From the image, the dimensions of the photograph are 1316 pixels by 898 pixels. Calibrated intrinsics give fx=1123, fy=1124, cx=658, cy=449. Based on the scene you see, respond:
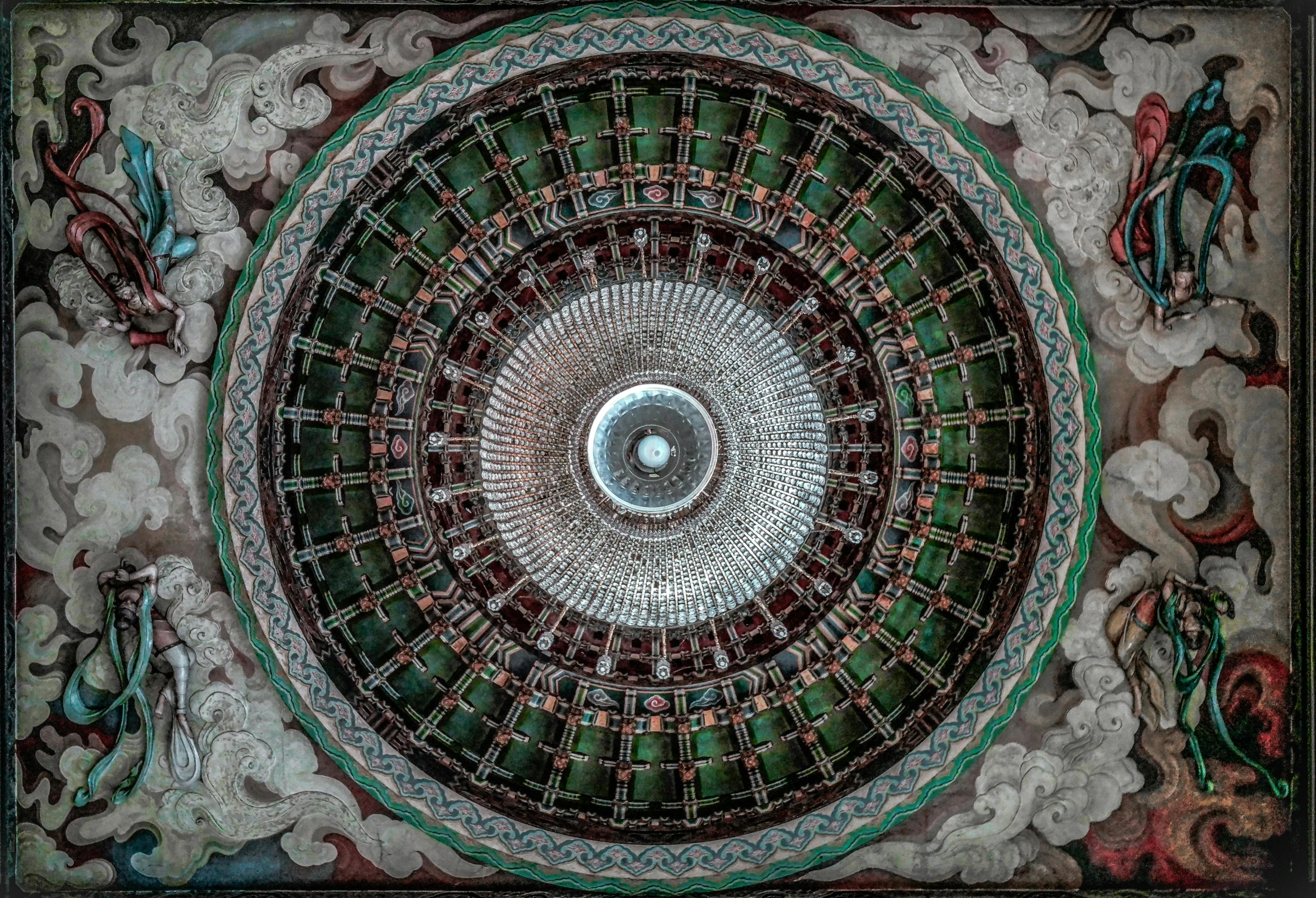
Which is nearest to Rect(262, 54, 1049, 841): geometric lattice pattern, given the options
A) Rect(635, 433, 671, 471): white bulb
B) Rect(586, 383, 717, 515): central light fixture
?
Rect(586, 383, 717, 515): central light fixture

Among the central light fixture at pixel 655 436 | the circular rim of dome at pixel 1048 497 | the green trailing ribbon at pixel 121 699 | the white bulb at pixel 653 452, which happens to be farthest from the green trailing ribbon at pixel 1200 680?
the green trailing ribbon at pixel 121 699

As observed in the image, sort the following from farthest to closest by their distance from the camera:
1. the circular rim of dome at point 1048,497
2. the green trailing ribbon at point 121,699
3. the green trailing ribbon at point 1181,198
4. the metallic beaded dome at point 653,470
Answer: the metallic beaded dome at point 653,470, the green trailing ribbon at point 121,699, the green trailing ribbon at point 1181,198, the circular rim of dome at point 1048,497

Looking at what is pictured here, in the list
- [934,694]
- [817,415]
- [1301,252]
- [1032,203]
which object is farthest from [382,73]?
[1301,252]

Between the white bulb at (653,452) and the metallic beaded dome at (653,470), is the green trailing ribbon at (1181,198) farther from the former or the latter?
the white bulb at (653,452)

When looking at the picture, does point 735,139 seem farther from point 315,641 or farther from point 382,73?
point 315,641

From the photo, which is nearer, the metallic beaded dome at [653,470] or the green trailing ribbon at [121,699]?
the green trailing ribbon at [121,699]

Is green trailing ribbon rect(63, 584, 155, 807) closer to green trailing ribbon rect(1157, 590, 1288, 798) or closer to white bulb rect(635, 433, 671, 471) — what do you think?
white bulb rect(635, 433, 671, 471)

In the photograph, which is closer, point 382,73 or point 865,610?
point 382,73
